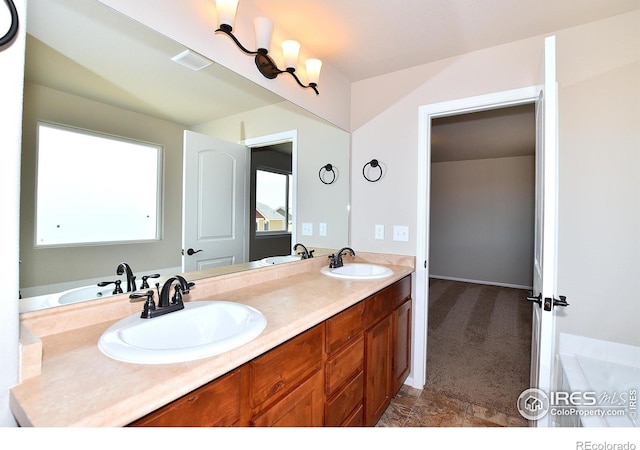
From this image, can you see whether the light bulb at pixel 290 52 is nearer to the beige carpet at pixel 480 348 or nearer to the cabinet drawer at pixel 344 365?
the cabinet drawer at pixel 344 365

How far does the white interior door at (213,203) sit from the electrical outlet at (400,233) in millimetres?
1199

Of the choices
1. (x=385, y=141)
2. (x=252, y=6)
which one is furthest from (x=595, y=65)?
(x=252, y=6)

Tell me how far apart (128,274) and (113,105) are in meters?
0.65

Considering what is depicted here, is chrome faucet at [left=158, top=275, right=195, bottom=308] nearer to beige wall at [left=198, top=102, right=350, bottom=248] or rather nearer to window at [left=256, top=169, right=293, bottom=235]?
window at [left=256, top=169, right=293, bottom=235]

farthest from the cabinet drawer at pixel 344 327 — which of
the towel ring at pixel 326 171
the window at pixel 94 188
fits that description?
the towel ring at pixel 326 171

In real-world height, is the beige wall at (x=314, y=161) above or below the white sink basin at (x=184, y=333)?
above

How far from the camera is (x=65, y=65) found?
0.99m

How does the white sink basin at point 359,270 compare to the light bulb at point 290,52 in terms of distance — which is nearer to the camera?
the light bulb at point 290,52

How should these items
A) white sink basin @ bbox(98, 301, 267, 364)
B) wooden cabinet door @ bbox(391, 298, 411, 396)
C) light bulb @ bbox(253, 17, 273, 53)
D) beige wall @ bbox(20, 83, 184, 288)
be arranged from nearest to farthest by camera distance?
1. white sink basin @ bbox(98, 301, 267, 364)
2. beige wall @ bbox(20, 83, 184, 288)
3. light bulb @ bbox(253, 17, 273, 53)
4. wooden cabinet door @ bbox(391, 298, 411, 396)

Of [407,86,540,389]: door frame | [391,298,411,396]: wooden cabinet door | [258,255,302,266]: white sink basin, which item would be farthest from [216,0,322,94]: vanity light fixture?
[391,298,411,396]: wooden cabinet door

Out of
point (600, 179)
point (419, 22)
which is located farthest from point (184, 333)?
point (600, 179)

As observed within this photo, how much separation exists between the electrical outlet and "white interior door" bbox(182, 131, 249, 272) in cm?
120

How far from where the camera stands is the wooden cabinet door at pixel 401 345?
1.97m

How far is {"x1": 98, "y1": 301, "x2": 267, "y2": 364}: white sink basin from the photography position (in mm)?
782
